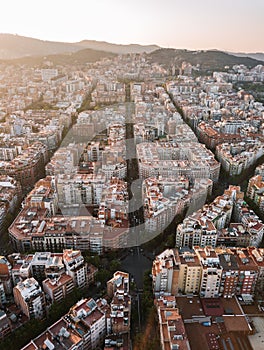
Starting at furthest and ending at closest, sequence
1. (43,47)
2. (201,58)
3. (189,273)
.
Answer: (43,47)
(201,58)
(189,273)

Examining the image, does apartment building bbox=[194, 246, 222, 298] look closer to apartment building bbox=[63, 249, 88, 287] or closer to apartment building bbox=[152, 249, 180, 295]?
apartment building bbox=[152, 249, 180, 295]

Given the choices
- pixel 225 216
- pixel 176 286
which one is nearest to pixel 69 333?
pixel 176 286

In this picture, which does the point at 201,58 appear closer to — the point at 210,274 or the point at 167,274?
the point at 210,274

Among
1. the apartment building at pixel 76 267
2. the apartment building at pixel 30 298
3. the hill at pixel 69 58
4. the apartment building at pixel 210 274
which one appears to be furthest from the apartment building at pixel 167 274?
the hill at pixel 69 58

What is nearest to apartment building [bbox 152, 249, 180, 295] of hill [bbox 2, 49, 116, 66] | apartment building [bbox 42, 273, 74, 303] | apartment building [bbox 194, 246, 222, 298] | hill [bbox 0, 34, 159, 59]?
apartment building [bbox 194, 246, 222, 298]

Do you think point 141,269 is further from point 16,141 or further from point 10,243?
point 16,141

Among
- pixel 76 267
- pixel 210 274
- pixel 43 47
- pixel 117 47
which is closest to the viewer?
pixel 210 274

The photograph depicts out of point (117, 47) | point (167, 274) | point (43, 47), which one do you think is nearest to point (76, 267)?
point (167, 274)
